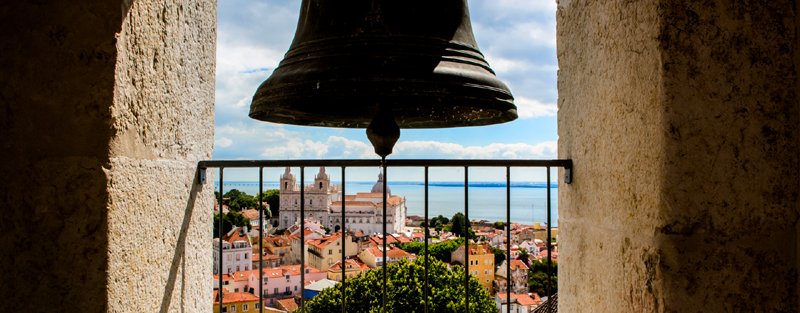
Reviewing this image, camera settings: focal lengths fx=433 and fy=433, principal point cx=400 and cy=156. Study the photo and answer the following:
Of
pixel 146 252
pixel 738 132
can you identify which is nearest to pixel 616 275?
pixel 738 132

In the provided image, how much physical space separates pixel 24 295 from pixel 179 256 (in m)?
0.39

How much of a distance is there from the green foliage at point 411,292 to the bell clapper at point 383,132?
34.7ft

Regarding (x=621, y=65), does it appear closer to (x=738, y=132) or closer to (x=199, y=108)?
(x=738, y=132)

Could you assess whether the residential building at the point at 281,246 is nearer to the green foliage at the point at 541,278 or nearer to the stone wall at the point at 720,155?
the green foliage at the point at 541,278

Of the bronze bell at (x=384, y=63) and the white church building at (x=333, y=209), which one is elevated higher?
the bronze bell at (x=384, y=63)

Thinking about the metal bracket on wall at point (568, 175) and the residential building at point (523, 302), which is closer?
the metal bracket on wall at point (568, 175)

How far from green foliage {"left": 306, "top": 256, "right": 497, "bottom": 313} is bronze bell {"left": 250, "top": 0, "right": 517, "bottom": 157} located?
10.6 meters

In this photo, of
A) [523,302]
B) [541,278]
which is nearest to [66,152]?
[523,302]

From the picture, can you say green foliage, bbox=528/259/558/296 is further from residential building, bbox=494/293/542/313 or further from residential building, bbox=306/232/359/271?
residential building, bbox=306/232/359/271

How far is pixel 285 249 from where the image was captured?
111 feet

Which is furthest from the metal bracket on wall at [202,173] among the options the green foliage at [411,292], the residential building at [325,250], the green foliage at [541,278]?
the residential building at [325,250]

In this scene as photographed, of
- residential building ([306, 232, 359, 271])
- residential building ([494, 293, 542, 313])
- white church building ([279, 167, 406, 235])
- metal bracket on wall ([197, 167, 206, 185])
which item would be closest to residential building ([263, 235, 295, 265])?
residential building ([306, 232, 359, 271])

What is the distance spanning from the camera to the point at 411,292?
1223cm

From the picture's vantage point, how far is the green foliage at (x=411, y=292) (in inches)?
468
